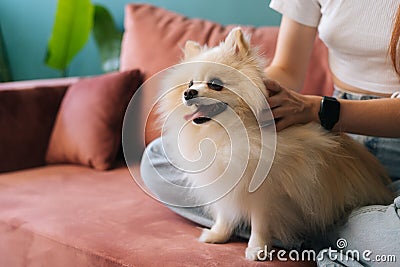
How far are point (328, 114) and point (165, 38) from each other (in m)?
0.78

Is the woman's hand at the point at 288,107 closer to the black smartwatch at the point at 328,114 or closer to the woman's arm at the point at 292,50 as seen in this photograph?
the black smartwatch at the point at 328,114

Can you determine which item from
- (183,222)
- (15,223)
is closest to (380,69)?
(183,222)

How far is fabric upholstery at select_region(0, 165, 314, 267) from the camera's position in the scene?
→ 0.93 m

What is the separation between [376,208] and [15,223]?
0.72 meters

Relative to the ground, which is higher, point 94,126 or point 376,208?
point 376,208

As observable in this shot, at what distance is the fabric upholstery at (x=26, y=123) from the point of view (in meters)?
1.60

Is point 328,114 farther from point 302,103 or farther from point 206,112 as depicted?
point 206,112

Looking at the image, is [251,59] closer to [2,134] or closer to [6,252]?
[6,252]

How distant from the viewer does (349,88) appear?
1154 millimetres

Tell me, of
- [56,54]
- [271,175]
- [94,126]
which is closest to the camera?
[271,175]

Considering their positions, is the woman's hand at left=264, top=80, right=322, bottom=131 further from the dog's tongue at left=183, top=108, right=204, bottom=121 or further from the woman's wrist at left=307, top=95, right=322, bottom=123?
the dog's tongue at left=183, top=108, right=204, bottom=121

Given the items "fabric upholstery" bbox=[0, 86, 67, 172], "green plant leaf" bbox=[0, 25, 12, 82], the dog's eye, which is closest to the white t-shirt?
the dog's eye

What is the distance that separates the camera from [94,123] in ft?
5.19

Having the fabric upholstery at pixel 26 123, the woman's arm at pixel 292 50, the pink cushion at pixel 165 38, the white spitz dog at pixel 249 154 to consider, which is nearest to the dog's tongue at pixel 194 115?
the white spitz dog at pixel 249 154
